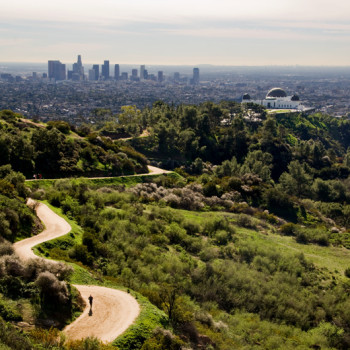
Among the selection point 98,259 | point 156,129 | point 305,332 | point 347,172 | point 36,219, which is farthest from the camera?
point 347,172

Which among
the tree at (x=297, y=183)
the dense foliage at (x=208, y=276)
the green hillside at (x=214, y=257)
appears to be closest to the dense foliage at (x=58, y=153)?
the green hillside at (x=214, y=257)

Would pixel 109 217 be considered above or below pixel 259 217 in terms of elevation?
above

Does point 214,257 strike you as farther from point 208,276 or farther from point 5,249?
point 5,249

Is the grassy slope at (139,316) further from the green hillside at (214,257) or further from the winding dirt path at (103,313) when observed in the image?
the winding dirt path at (103,313)

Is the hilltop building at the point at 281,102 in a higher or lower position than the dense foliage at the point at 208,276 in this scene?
higher

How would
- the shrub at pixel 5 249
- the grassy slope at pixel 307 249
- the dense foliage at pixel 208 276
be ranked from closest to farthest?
the shrub at pixel 5 249, the dense foliage at pixel 208 276, the grassy slope at pixel 307 249

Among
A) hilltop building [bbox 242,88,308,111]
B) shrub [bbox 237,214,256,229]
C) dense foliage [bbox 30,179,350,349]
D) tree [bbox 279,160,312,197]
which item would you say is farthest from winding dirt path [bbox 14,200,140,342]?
hilltop building [bbox 242,88,308,111]

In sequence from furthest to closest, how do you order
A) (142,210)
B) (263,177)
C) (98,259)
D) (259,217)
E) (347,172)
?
(347,172) < (263,177) < (259,217) < (142,210) < (98,259)

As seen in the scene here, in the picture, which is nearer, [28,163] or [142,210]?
[142,210]

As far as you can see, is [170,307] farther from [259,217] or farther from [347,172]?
[347,172]

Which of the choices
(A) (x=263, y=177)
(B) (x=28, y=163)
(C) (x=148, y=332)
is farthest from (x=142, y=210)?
(A) (x=263, y=177)
